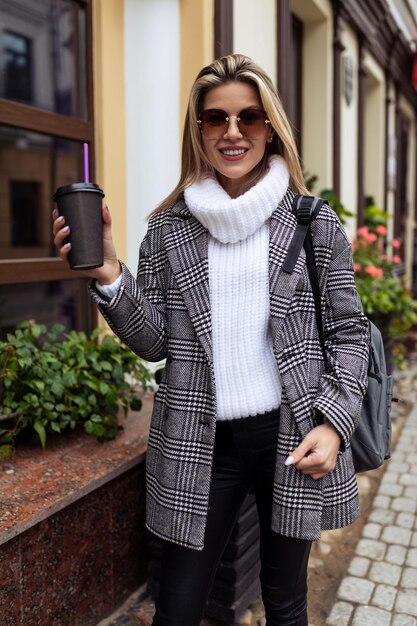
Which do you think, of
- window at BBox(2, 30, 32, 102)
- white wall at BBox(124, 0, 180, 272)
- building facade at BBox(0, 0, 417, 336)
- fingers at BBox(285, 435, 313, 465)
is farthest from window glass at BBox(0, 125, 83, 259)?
fingers at BBox(285, 435, 313, 465)

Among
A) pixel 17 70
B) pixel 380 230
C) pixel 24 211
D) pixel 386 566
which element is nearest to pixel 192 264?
pixel 386 566

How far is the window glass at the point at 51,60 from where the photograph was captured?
2.97 meters

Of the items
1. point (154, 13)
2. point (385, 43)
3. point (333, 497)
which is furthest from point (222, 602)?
point (385, 43)

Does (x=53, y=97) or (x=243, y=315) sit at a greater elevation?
(x=53, y=97)

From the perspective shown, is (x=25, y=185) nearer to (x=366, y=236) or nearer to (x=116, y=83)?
(x=366, y=236)

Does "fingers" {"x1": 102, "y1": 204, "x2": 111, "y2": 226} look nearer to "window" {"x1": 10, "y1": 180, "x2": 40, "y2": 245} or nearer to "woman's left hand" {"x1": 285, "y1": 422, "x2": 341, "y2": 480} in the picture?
"woman's left hand" {"x1": 285, "y1": 422, "x2": 341, "y2": 480}

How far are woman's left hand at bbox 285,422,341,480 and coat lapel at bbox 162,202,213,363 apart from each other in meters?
0.32

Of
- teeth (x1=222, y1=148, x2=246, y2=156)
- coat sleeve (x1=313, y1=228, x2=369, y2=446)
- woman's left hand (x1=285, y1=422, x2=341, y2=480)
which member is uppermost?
teeth (x1=222, y1=148, x2=246, y2=156)

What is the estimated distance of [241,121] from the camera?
1678 millimetres

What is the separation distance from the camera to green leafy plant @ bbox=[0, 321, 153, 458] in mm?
2312

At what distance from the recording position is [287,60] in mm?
4391

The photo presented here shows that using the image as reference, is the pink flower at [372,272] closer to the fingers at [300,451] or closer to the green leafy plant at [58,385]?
the green leafy plant at [58,385]

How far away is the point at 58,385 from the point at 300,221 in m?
1.16

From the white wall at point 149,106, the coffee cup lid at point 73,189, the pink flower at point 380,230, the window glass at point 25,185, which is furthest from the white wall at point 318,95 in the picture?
the window glass at point 25,185
